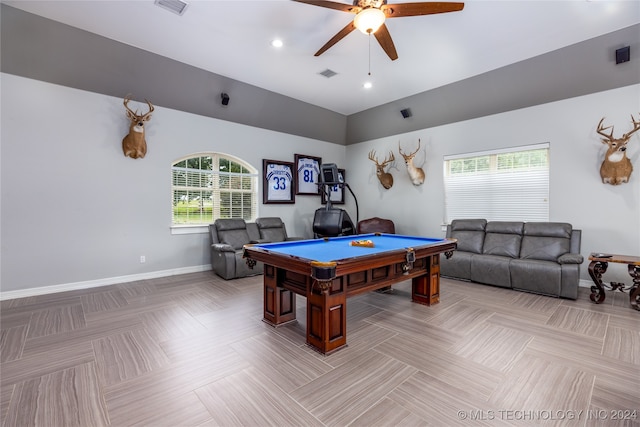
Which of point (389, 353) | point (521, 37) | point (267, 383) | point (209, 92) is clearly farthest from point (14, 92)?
point (521, 37)

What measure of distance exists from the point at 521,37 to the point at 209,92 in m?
5.05

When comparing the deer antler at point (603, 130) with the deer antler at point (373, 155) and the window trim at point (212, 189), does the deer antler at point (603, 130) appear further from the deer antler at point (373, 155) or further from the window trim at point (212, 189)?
the window trim at point (212, 189)

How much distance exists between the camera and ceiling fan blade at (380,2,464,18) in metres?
2.66

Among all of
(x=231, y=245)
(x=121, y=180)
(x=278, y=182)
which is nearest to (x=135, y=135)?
(x=121, y=180)

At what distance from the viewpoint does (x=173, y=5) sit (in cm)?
340

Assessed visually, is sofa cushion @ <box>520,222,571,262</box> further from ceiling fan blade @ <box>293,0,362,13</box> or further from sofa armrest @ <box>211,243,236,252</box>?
sofa armrest @ <box>211,243,236,252</box>

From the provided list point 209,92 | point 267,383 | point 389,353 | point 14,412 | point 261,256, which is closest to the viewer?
point 14,412

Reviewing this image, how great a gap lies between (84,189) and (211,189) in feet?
6.85

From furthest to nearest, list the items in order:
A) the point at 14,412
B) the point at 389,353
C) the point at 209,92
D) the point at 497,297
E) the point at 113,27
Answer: the point at 209,92
the point at 497,297
the point at 113,27
the point at 389,353
the point at 14,412

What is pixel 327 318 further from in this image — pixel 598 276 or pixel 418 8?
pixel 598 276

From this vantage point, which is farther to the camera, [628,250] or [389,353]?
[628,250]

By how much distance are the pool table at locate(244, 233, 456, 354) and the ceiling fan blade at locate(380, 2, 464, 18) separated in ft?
7.85

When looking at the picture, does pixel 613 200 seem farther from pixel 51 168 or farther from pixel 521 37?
pixel 51 168

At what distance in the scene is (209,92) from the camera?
17.3 ft
